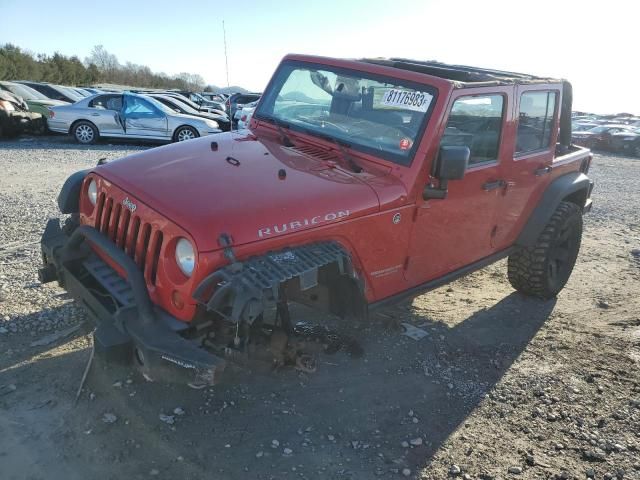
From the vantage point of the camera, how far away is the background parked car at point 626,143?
20516mm

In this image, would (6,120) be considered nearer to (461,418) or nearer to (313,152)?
(313,152)

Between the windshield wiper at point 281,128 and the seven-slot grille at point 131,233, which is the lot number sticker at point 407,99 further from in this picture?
the seven-slot grille at point 131,233

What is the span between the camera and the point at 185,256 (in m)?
2.68

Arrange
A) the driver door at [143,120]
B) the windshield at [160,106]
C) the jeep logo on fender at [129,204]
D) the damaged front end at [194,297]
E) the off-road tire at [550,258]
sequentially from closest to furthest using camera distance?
1. the damaged front end at [194,297]
2. the jeep logo on fender at [129,204]
3. the off-road tire at [550,258]
4. the driver door at [143,120]
5. the windshield at [160,106]

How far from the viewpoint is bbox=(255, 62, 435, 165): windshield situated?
3.54 m

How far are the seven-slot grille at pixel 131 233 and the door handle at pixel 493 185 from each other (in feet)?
7.92

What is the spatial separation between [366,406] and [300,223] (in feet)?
4.25

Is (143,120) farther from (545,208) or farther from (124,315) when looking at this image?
(124,315)

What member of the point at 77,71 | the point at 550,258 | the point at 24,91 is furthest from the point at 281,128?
the point at 77,71

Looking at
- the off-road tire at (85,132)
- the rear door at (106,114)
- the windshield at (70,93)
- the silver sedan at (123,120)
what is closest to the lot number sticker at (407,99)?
the silver sedan at (123,120)

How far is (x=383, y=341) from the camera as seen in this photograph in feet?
13.6

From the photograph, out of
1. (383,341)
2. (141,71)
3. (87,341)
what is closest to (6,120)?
(87,341)

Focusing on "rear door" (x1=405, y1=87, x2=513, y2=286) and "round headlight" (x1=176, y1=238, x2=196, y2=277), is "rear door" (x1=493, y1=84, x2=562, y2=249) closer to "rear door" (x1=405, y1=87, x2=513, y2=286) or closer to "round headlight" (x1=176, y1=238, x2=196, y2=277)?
"rear door" (x1=405, y1=87, x2=513, y2=286)

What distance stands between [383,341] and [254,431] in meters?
1.43
